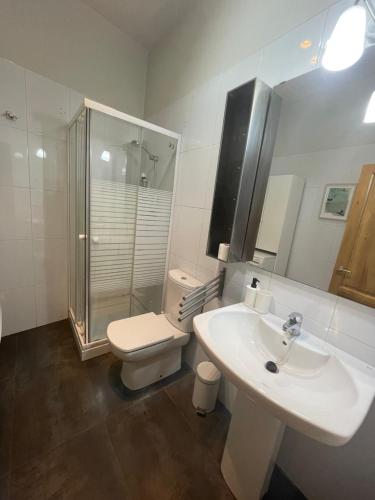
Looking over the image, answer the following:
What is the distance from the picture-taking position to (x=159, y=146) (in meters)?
1.79

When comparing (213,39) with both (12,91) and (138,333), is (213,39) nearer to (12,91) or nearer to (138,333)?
(12,91)

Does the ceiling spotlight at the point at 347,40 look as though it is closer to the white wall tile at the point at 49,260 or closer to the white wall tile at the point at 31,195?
the white wall tile at the point at 31,195

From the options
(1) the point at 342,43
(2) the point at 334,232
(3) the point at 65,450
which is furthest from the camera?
(3) the point at 65,450

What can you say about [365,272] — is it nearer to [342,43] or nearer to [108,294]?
[342,43]

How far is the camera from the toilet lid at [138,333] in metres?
1.37

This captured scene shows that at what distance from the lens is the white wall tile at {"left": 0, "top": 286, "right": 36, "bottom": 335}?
183 cm

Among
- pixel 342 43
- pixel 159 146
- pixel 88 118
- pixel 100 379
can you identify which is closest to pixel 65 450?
pixel 100 379

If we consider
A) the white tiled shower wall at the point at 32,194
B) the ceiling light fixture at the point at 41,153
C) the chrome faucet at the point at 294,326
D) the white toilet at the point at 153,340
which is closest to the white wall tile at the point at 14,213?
the white tiled shower wall at the point at 32,194

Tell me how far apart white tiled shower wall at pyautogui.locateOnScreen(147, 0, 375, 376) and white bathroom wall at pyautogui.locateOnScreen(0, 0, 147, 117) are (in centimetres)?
40

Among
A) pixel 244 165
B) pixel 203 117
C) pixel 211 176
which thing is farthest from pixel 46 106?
pixel 244 165

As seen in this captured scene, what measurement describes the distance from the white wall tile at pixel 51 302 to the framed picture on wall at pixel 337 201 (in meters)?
2.24

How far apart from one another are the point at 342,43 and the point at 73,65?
75.6 inches

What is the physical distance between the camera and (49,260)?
196cm

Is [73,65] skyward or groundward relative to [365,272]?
skyward
